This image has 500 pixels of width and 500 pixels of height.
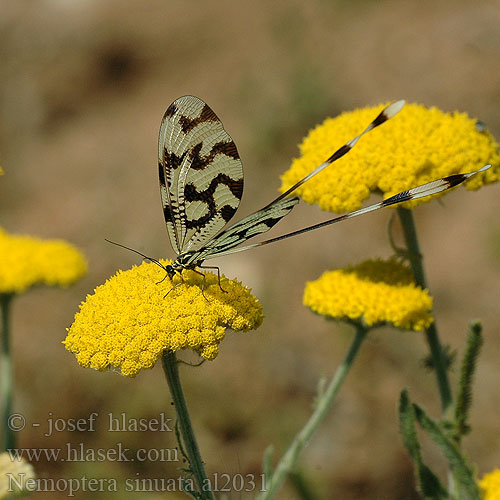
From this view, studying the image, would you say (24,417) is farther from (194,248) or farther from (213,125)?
(213,125)

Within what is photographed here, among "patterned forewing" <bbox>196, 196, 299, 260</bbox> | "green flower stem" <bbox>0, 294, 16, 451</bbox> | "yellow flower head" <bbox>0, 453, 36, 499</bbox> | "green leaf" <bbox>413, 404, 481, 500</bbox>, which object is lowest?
"green leaf" <bbox>413, 404, 481, 500</bbox>

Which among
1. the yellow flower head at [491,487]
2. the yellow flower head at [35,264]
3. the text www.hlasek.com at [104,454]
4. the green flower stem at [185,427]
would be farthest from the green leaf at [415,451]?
the text www.hlasek.com at [104,454]

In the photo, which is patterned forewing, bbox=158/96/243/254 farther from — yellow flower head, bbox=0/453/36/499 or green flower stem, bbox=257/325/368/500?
yellow flower head, bbox=0/453/36/499

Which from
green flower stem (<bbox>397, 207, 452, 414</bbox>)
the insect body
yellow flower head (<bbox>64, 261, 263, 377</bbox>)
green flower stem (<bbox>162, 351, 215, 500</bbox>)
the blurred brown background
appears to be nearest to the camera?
yellow flower head (<bbox>64, 261, 263, 377</bbox>)

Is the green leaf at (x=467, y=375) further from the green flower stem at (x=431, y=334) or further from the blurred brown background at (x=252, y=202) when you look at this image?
the blurred brown background at (x=252, y=202)

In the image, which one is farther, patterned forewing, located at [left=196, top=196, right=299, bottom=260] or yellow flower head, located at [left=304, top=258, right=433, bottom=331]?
yellow flower head, located at [left=304, top=258, right=433, bottom=331]

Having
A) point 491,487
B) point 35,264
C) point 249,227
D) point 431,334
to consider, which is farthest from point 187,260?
point 35,264

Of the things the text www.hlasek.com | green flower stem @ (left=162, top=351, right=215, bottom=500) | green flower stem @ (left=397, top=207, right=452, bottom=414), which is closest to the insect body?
green flower stem @ (left=162, top=351, right=215, bottom=500)

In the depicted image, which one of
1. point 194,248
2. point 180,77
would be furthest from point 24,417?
point 180,77

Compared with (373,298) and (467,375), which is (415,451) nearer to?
(467,375)
